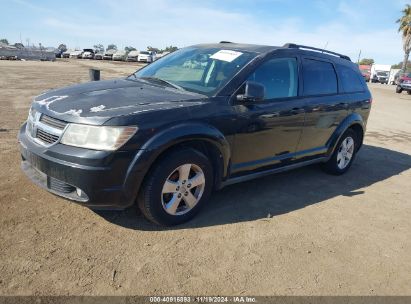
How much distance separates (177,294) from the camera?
9.03 ft

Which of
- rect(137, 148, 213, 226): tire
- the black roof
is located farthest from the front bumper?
the black roof

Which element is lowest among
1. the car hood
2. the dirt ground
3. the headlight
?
the dirt ground

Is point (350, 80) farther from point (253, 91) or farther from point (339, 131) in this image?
point (253, 91)

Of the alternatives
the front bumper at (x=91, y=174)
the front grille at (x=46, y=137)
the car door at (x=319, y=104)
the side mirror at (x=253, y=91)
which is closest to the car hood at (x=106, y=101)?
the front grille at (x=46, y=137)

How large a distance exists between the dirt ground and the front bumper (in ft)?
1.33

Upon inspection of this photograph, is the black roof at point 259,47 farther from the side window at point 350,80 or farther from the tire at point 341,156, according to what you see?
the tire at point 341,156

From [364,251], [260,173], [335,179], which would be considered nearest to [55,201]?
[260,173]

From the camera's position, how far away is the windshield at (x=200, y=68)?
4.06m

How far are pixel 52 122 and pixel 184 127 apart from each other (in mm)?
1176

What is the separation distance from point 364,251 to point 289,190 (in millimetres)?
1489

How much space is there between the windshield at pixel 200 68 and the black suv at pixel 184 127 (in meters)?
0.02

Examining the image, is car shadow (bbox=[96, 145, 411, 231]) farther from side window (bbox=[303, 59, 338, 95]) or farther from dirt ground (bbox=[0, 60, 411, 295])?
side window (bbox=[303, 59, 338, 95])

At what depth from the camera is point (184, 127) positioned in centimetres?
344

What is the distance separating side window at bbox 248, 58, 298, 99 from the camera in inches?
167
